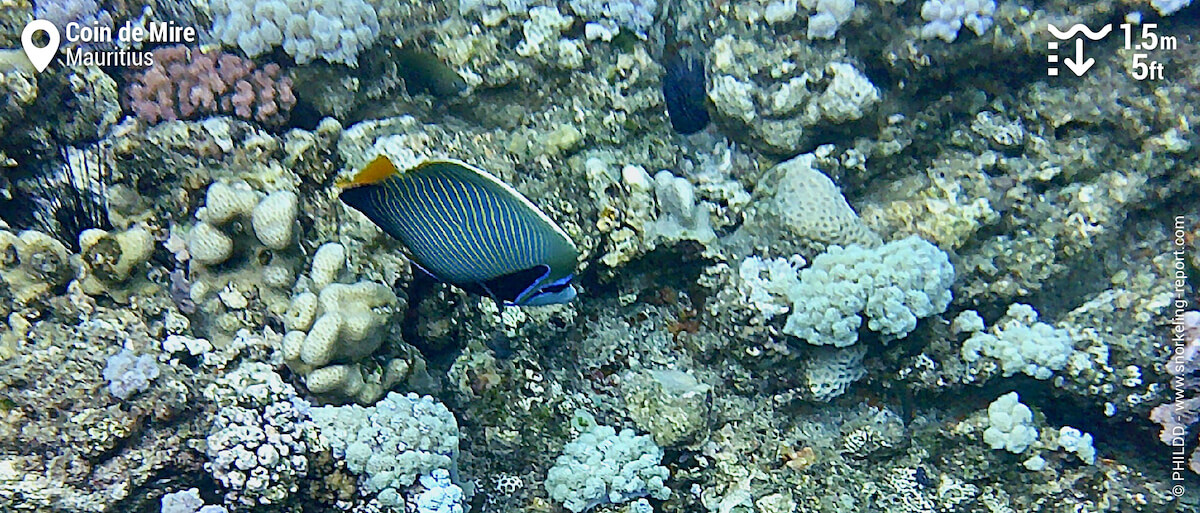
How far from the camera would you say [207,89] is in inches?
100

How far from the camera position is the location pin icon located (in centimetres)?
237

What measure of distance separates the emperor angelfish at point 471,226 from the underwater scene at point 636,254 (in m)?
0.50

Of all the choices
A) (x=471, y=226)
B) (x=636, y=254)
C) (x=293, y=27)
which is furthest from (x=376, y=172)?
(x=293, y=27)

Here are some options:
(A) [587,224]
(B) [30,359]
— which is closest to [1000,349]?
(A) [587,224]

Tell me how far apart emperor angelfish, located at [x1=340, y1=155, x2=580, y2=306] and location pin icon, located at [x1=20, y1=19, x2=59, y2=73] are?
1.52 meters

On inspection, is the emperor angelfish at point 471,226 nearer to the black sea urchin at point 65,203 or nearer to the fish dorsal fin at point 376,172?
the fish dorsal fin at point 376,172

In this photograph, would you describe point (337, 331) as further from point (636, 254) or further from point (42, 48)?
point (42, 48)

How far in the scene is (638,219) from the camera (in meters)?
2.55

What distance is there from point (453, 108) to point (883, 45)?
6.05 feet

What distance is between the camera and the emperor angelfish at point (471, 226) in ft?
5.47

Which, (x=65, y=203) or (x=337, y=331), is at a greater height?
(x=65, y=203)

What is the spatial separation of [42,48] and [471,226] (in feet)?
6.15

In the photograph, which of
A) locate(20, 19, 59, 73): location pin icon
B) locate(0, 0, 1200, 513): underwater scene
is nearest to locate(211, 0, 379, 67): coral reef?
locate(0, 0, 1200, 513): underwater scene

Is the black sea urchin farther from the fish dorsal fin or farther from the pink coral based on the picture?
the fish dorsal fin
